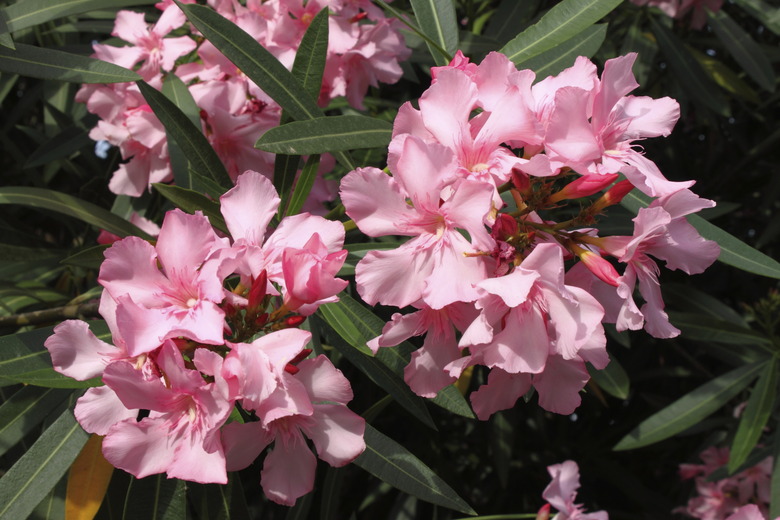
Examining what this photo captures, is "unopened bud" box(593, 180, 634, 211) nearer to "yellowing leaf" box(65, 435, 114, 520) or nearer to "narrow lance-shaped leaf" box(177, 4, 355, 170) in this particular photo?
"narrow lance-shaped leaf" box(177, 4, 355, 170)

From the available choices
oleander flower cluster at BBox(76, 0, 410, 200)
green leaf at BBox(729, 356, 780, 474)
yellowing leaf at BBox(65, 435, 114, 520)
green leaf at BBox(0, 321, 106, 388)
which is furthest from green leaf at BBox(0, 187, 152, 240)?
A: green leaf at BBox(729, 356, 780, 474)

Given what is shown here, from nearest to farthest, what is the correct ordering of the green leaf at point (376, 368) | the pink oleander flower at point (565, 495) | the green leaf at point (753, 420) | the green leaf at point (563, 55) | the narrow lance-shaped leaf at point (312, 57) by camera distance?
the green leaf at point (376, 368), the narrow lance-shaped leaf at point (312, 57), the green leaf at point (563, 55), the pink oleander flower at point (565, 495), the green leaf at point (753, 420)

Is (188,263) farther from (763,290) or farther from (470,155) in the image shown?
(763,290)

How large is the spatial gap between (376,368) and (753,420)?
4.05ft

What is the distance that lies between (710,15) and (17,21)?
2083mm

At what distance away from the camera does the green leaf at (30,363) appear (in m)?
1.02

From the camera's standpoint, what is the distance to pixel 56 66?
1.25 metres

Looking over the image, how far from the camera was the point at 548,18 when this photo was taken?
1229 mm

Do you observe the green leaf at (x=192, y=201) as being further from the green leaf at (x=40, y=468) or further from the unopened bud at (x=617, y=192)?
the unopened bud at (x=617, y=192)

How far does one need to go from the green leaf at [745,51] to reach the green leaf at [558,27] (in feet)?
4.28

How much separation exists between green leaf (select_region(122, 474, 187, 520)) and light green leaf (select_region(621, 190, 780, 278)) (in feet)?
2.78

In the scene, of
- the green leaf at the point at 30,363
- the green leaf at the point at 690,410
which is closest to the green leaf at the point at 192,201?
the green leaf at the point at 30,363

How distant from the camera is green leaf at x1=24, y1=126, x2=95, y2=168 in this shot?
1.77 meters

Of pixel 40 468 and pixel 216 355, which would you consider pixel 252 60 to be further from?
pixel 40 468
